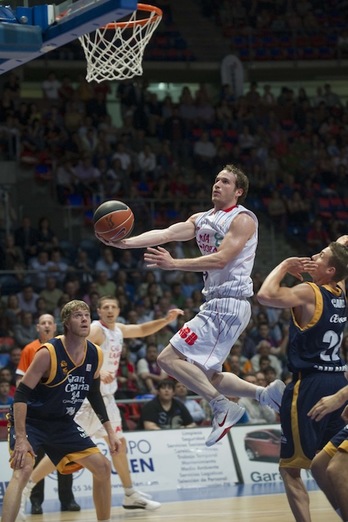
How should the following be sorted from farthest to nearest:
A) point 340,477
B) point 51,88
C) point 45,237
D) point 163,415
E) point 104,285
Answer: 1. point 51,88
2. point 45,237
3. point 104,285
4. point 163,415
5. point 340,477

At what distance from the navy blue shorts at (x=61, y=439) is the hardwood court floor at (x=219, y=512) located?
1.88 meters

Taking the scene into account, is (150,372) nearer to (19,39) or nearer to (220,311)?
(220,311)

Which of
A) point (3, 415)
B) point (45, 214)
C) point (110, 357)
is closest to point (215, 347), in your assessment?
A: point (110, 357)

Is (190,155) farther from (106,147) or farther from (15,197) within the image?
(15,197)

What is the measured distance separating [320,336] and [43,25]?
3.17 meters

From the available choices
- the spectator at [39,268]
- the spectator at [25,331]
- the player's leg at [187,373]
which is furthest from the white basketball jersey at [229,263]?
the spectator at [39,268]

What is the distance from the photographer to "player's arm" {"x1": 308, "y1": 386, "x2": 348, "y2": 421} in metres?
7.10

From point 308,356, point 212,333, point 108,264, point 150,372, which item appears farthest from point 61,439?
point 108,264

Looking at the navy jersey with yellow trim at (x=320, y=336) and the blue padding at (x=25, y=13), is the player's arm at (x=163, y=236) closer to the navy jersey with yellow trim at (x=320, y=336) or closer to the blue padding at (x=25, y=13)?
the navy jersey with yellow trim at (x=320, y=336)

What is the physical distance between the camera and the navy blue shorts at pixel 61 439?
27.8 ft

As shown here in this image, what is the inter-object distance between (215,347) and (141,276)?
9.05 metres

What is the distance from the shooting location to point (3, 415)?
1267cm

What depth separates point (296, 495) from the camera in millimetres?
7434

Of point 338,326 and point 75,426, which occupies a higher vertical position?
point 338,326
